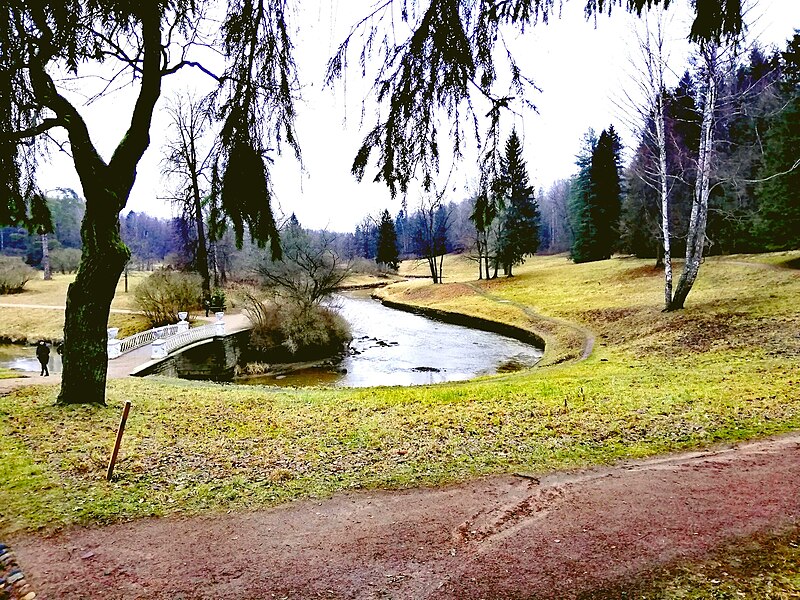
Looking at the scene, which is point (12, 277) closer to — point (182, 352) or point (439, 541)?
point (182, 352)

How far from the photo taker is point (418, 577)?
414cm

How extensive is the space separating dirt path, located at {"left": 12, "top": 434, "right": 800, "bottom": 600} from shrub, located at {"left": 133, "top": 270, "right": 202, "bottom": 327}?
911 inches

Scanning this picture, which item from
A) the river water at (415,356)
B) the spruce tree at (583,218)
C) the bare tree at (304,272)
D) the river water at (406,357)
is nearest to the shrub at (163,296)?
the river water at (406,357)

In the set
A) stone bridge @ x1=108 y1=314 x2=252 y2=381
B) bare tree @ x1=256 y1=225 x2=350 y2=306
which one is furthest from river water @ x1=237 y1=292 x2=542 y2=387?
stone bridge @ x1=108 y1=314 x2=252 y2=381

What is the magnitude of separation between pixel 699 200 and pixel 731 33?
17827 mm

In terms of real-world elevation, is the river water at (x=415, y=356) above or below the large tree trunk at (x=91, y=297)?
below

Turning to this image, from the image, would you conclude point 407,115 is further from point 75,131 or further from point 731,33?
point 75,131

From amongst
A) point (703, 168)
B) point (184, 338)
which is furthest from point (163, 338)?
point (703, 168)

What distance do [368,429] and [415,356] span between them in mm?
12960

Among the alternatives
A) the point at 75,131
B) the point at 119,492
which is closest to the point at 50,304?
the point at 75,131

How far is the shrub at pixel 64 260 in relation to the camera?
52.1 m

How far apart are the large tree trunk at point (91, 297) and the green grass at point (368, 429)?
24.8 inches

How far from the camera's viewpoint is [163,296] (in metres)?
25.9

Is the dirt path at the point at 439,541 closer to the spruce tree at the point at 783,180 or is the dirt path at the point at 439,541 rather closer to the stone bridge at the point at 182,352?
the stone bridge at the point at 182,352
